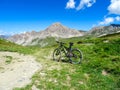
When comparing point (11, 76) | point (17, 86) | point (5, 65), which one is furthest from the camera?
point (5, 65)

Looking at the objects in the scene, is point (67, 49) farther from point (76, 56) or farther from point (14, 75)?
point (14, 75)

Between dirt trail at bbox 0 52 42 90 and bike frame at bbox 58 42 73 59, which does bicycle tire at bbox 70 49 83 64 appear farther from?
dirt trail at bbox 0 52 42 90

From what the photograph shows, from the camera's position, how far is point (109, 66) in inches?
787

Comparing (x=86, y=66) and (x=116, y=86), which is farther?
(x=86, y=66)

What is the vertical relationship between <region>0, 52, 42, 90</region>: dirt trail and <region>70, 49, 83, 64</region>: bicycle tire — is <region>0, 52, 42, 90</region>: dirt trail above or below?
below

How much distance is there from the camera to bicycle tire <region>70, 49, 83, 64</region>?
2345 cm

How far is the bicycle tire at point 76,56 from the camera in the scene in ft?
76.9

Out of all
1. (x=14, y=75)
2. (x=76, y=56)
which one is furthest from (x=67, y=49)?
(x=14, y=75)

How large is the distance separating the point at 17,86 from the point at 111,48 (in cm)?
1956

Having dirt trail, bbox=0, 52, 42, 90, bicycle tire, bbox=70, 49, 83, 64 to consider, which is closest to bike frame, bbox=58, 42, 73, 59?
bicycle tire, bbox=70, 49, 83, 64

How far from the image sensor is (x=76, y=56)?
77.8 feet

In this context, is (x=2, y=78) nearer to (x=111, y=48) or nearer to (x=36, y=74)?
(x=36, y=74)

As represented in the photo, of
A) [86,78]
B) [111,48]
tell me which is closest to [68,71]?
[86,78]

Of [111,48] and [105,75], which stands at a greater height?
[111,48]
